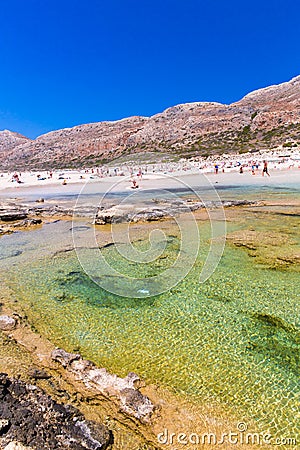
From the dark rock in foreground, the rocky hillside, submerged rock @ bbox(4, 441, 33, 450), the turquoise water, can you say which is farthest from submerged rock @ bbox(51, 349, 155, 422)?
the rocky hillside

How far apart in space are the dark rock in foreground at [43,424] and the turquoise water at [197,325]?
37.4 inches

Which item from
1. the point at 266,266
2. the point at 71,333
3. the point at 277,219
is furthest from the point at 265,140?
the point at 71,333

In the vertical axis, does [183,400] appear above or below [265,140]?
below

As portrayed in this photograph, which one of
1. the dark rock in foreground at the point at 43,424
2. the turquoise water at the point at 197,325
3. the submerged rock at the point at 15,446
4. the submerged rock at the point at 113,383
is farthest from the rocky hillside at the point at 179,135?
the submerged rock at the point at 15,446

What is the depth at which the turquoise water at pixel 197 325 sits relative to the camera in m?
3.22

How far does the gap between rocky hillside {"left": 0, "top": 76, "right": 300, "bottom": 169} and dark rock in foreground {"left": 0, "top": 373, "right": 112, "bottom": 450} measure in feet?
175

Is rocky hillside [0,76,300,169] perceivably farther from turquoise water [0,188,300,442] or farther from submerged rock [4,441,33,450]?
submerged rock [4,441,33,450]

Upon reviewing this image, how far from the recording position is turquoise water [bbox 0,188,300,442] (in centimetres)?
322

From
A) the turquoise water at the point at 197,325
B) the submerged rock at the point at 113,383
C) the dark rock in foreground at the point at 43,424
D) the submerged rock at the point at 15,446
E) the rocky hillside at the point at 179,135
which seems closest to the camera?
the submerged rock at the point at 15,446

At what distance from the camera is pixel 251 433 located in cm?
268

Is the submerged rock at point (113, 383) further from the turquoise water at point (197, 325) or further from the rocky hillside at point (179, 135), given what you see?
the rocky hillside at point (179, 135)

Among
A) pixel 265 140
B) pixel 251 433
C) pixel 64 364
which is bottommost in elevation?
pixel 251 433

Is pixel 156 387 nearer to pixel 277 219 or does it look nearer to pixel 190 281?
pixel 190 281

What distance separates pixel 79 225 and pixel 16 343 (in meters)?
8.28
